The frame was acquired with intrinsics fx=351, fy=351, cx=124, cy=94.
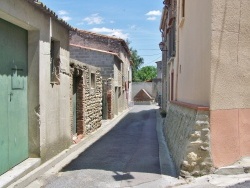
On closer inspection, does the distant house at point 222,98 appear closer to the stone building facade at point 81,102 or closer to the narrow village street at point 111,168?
the narrow village street at point 111,168

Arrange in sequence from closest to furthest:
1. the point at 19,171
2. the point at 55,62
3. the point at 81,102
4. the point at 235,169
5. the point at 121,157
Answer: the point at 19,171, the point at 235,169, the point at 55,62, the point at 121,157, the point at 81,102

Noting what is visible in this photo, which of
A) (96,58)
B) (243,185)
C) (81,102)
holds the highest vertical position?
(96,58)

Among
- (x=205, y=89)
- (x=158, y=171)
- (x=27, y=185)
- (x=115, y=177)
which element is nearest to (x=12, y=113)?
(x=27, y=185)

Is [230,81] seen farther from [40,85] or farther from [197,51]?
[40,85]

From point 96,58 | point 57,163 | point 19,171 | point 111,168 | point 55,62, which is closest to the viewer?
point 19,171

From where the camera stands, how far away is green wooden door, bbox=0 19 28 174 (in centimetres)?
624

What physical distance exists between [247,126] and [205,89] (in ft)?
3.59

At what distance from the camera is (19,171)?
21.1 ft

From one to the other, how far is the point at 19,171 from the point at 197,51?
467cm

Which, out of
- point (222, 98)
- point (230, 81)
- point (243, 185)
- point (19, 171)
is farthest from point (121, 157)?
point (243, 185)

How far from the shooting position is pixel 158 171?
24.0ft

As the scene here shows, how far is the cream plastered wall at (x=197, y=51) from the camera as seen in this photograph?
705 cm

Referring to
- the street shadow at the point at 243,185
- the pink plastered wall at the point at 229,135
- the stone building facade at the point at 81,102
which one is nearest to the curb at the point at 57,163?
the stone building facade at the point at 81,102

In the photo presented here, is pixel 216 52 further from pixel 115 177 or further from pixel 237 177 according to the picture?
pixel 115 177
